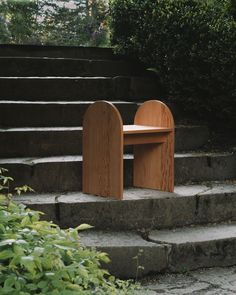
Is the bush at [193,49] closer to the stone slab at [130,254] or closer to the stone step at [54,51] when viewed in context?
the stone step at [54,51]

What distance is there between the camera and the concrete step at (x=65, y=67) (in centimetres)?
612

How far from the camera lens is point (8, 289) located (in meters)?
1.99

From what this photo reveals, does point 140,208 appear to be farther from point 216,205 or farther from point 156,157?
point 216,205

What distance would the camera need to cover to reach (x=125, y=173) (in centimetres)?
448

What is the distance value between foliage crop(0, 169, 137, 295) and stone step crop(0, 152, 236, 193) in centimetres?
186

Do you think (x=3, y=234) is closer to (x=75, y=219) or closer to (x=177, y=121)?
(x=75, y=219)

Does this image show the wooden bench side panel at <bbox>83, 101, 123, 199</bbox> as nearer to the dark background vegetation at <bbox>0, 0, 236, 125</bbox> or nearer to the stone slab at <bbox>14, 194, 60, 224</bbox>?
the stone slab at <bbox>14, 194, 60, 224</bbox>

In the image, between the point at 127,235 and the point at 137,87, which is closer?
the point at 127,235

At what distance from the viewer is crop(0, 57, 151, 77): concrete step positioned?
612 centimetres

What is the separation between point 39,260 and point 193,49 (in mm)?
3637

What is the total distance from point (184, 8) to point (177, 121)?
1.18 metres

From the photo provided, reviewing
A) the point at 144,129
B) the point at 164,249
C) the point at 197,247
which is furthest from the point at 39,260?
the point at 144,129

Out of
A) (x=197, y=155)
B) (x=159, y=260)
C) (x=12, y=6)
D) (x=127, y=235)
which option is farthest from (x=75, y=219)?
(x=12, y=6)

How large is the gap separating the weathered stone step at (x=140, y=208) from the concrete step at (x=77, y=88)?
176 cm
